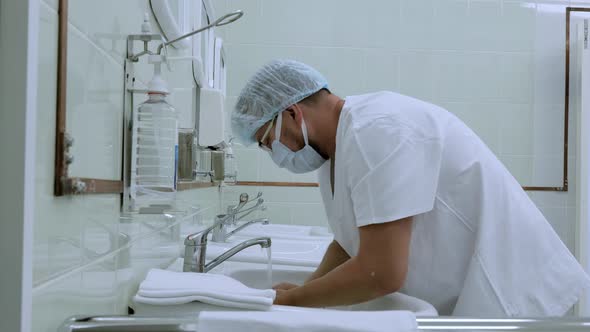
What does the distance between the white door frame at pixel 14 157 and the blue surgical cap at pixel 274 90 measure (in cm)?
79

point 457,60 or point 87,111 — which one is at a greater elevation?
point 457,60

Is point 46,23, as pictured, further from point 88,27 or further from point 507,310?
point 507,310

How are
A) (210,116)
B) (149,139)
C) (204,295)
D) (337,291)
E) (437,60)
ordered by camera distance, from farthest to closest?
(437,60)
(210,116)
(337,291)
(149,139)
(204,295)

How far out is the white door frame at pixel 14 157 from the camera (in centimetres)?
53

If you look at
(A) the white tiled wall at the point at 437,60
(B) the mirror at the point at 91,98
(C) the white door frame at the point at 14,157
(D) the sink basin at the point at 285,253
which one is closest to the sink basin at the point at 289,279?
(D) the sink basin at the point at 285,253

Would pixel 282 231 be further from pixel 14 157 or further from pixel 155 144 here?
pixel 14 157

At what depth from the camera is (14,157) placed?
0.54 meters

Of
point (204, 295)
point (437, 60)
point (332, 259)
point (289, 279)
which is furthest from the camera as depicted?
point (437, 60)

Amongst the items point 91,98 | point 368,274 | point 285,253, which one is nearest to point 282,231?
point 285,253

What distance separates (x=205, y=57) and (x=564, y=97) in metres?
2.25

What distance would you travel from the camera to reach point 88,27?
744mm

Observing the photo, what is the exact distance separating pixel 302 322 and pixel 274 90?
0.77 metres

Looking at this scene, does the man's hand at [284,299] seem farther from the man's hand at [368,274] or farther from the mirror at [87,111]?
the mirror at [87,111]

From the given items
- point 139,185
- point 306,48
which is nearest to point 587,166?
point 306,48
